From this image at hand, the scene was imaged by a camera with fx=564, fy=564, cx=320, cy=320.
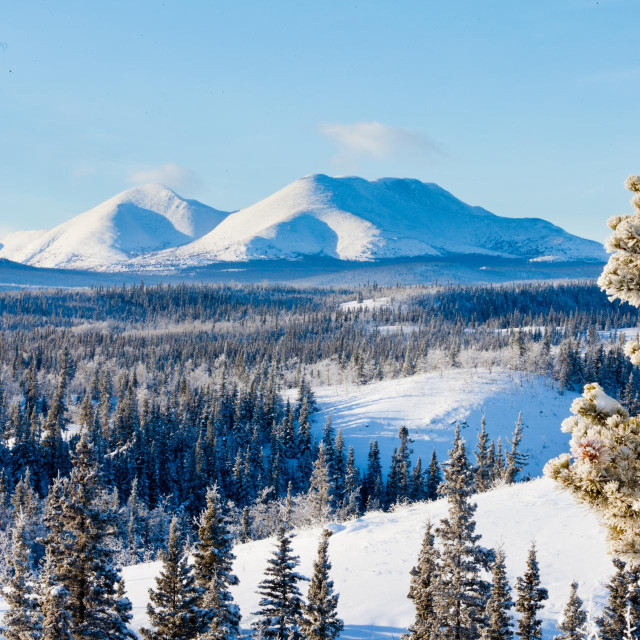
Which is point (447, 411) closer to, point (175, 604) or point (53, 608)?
point (175, 604)

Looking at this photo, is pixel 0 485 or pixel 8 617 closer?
pixel 8 617

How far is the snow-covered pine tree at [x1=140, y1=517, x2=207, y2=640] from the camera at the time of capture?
22875mm

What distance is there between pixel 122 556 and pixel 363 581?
33259 millimetres

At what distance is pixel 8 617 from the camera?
2055cm

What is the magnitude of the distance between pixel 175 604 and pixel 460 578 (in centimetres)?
1167

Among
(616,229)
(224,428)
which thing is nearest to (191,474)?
(224,428)

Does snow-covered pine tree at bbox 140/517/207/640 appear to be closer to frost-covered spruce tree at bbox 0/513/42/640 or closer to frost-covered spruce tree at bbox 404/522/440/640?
frost-covered spruce tree at bbox 0/513/42/640

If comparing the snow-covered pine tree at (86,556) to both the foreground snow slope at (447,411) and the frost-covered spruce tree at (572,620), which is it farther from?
the foreground snow slope at (447,411)

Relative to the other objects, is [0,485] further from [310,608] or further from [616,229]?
[616,229]

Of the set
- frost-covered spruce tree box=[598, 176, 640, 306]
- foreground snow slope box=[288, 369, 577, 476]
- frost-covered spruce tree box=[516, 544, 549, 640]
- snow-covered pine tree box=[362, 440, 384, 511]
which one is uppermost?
frost-covered spruce tree box=[598, 176, 640, 306]

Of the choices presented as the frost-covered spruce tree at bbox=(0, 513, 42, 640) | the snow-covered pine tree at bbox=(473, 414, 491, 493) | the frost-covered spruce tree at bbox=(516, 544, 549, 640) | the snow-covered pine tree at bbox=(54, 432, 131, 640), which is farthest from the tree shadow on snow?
the snow-covered pine tree at bbox=(473, 414, 491, 493)

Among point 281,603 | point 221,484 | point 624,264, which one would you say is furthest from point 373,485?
point 624,264

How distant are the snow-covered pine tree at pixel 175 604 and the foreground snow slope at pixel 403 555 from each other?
7495 millimetres

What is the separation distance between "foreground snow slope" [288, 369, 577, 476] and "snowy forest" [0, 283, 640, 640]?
566 cm
